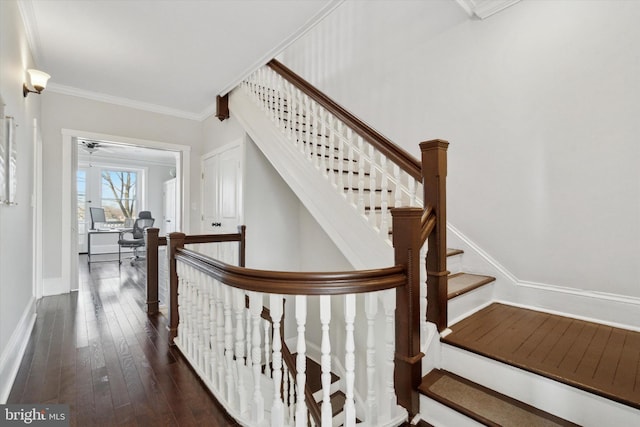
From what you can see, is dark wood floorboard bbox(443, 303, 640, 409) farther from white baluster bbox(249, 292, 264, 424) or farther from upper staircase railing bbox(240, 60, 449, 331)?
white baluster bbox(249, 292, 264, 424)

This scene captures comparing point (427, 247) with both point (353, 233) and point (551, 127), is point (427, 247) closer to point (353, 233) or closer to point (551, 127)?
point (353, 233)

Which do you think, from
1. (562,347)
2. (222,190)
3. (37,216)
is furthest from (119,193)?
(562,347)

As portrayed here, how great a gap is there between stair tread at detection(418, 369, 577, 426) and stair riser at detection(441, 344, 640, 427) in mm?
33

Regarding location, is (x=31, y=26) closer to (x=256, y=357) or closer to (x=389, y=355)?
(x=256, y=357)

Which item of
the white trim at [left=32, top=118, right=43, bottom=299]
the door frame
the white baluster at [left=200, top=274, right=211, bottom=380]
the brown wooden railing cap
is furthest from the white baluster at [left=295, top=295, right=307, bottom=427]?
the door frame

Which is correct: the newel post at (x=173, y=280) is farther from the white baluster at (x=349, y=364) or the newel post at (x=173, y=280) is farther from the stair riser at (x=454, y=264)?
the stair riser at (x=454, y=264)

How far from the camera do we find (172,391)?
5.92 feet

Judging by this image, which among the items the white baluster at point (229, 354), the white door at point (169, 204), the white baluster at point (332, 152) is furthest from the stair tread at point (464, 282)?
the white door at point (169, 204)

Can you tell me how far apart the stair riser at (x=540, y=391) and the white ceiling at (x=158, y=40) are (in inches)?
104

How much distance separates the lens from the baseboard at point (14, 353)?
1.68m

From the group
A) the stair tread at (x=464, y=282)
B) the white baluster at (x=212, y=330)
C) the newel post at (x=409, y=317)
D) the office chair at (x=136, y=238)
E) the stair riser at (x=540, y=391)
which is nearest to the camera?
the stair riser at (x=540, y=391)

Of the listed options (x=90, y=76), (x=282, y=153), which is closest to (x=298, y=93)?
(x=282, y=153)

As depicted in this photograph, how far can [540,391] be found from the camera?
143 cm

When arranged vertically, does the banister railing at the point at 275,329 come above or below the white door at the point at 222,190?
below
